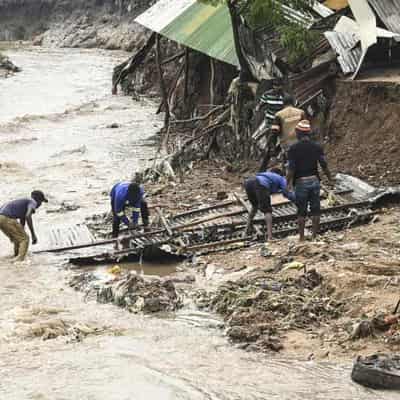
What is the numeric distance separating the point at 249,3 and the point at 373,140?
353cm

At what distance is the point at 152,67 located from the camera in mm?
30812

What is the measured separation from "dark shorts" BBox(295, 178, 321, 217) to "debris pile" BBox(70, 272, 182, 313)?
76.4 inches

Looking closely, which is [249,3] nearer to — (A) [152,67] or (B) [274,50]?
(B) [274,50]

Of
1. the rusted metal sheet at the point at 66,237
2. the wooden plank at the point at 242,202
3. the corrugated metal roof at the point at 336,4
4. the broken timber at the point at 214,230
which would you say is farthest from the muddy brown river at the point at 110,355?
the corrugated metal roof at the point at 336,4

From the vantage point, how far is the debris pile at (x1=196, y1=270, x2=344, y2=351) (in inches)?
313

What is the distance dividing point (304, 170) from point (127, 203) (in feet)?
8.94

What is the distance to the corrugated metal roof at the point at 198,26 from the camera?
17.8 metres

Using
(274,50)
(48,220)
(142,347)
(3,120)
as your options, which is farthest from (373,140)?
(3,120)

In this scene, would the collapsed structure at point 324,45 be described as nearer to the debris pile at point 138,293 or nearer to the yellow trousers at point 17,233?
the yellow trousers at point 17,233

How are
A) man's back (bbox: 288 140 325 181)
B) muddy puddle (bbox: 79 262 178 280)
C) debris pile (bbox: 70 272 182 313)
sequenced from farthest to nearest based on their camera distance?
1. muddy puddle (bbox: 79 262 178 280)
2. man's back (bbox: 288 140 325 181)
3. debris pile (bbox: 70 272 182 313)

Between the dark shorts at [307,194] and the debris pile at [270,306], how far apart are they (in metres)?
1.42

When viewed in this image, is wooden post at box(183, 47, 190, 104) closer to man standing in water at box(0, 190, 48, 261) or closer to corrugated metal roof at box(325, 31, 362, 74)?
corrugated metal roof at box(325, 31, 362, 74)

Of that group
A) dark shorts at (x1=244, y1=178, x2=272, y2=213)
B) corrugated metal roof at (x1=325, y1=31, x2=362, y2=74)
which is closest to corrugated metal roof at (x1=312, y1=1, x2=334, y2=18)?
corrugated metal roof at (x1=325, y1=31, x2=362, y2=74)

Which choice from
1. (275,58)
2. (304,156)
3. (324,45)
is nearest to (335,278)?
(304,156)
